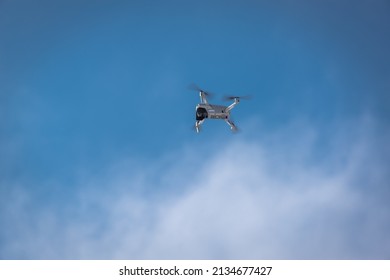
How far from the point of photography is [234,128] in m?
73.5

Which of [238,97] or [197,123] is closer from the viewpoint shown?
[197,123]
